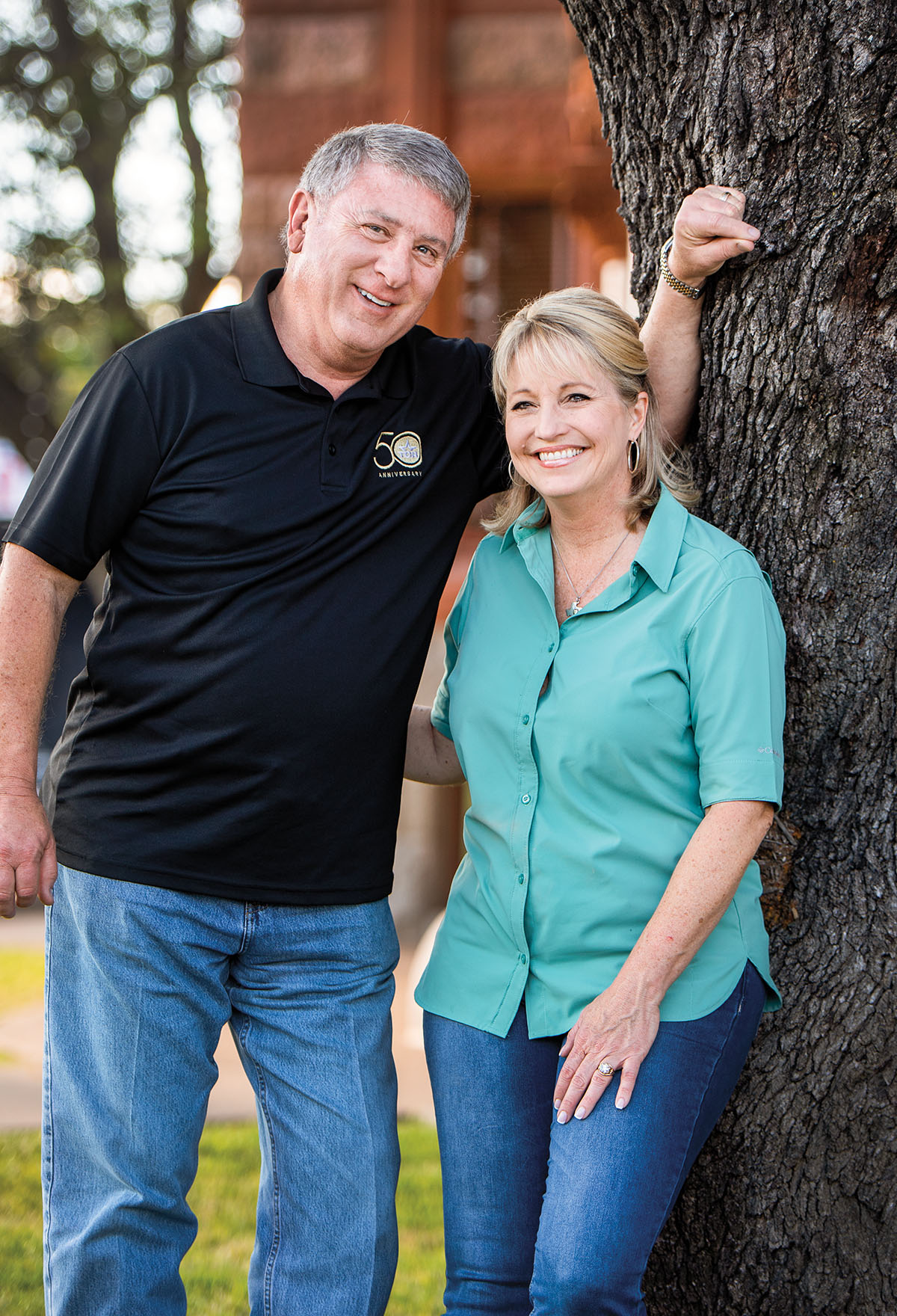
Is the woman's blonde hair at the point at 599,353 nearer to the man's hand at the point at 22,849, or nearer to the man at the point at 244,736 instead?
the man at the point at 244,736

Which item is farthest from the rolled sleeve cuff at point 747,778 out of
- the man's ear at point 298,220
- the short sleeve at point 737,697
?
the man's ear at point 298,220

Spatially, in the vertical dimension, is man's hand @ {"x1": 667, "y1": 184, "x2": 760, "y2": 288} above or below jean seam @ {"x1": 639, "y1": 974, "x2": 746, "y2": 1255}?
above

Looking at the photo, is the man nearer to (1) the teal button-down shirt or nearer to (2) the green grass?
(1) the teal button-down shirt

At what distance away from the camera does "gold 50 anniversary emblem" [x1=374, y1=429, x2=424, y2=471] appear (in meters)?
2.51

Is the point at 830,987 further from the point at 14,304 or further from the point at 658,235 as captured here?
the point at 14,304

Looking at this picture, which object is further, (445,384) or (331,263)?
(445,384)

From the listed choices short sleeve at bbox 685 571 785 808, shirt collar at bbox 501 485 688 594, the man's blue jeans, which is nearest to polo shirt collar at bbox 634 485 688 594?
shirt collar at bbox 501 485 688 594

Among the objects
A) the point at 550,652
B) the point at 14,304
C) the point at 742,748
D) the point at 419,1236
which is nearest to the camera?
the point at 742,748

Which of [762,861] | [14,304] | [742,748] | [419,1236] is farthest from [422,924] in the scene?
[14,304]

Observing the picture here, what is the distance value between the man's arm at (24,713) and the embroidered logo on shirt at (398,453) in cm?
65

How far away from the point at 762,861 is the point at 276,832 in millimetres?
950

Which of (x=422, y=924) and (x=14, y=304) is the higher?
(x=14, y=304)

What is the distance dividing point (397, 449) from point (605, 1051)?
1208 millimetres

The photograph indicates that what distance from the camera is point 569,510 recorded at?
92.9 inches
